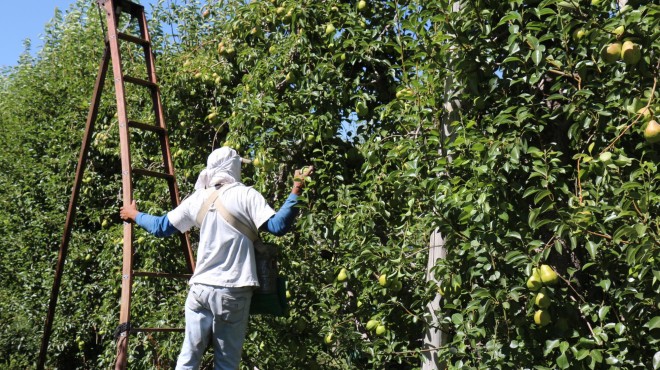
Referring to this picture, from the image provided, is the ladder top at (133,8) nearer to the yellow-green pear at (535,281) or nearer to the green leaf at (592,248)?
the yellow-green pear at (535,281)

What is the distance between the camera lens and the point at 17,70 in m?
8.73

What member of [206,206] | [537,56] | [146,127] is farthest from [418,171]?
[146,127]

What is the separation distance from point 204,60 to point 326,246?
5.32 ft

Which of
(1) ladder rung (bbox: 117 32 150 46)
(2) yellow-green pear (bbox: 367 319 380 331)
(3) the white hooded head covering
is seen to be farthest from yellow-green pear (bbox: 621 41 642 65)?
(1) ladder rung (bbox: 117 32 150 46)

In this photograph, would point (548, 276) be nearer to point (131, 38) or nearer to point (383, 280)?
point (383, 280)

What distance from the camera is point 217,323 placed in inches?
141

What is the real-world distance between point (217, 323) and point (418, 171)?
3.69 ft

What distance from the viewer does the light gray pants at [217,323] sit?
11.7 feet

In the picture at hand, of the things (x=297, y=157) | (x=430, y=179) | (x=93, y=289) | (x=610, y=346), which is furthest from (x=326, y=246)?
(x=93, y=289)

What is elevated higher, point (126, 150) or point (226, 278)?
point (126, 150)

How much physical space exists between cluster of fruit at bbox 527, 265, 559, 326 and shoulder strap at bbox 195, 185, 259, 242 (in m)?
1.33

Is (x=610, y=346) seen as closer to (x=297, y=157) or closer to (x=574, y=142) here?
(x=574, y=142)

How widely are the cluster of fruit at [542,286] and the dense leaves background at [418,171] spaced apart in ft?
0.21

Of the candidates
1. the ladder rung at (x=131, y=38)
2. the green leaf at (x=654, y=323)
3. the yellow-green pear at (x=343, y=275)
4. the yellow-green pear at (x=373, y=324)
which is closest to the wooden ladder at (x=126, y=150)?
the ladder rung at (x=131, y=38)
